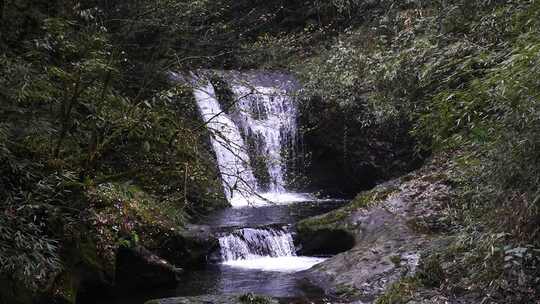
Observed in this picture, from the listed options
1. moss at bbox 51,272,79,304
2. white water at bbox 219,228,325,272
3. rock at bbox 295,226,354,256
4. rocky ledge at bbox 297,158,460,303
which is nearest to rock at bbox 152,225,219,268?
white water at bbox 219,228,325,272

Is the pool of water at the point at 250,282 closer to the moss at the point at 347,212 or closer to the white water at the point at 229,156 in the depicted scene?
the moss at the point at 347,212

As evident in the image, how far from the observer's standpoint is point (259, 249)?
9547 millimetres

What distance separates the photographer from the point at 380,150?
15438mm

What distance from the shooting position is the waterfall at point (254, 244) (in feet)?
31.0

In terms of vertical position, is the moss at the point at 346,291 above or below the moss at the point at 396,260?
below

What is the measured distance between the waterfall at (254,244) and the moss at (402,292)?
447cm

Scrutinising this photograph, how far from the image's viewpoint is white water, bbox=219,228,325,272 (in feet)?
30.0

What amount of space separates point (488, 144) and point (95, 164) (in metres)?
3.84

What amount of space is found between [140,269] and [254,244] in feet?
8.35

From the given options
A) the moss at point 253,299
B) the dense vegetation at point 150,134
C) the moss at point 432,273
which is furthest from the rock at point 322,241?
the moss at point 432,273

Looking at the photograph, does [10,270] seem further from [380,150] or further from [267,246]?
[380,150]

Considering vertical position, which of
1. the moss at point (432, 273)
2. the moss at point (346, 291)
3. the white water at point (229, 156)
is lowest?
the moss at point (346, 291)

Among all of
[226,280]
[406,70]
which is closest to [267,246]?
[226,280]

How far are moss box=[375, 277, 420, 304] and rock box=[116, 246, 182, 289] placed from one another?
382cm
